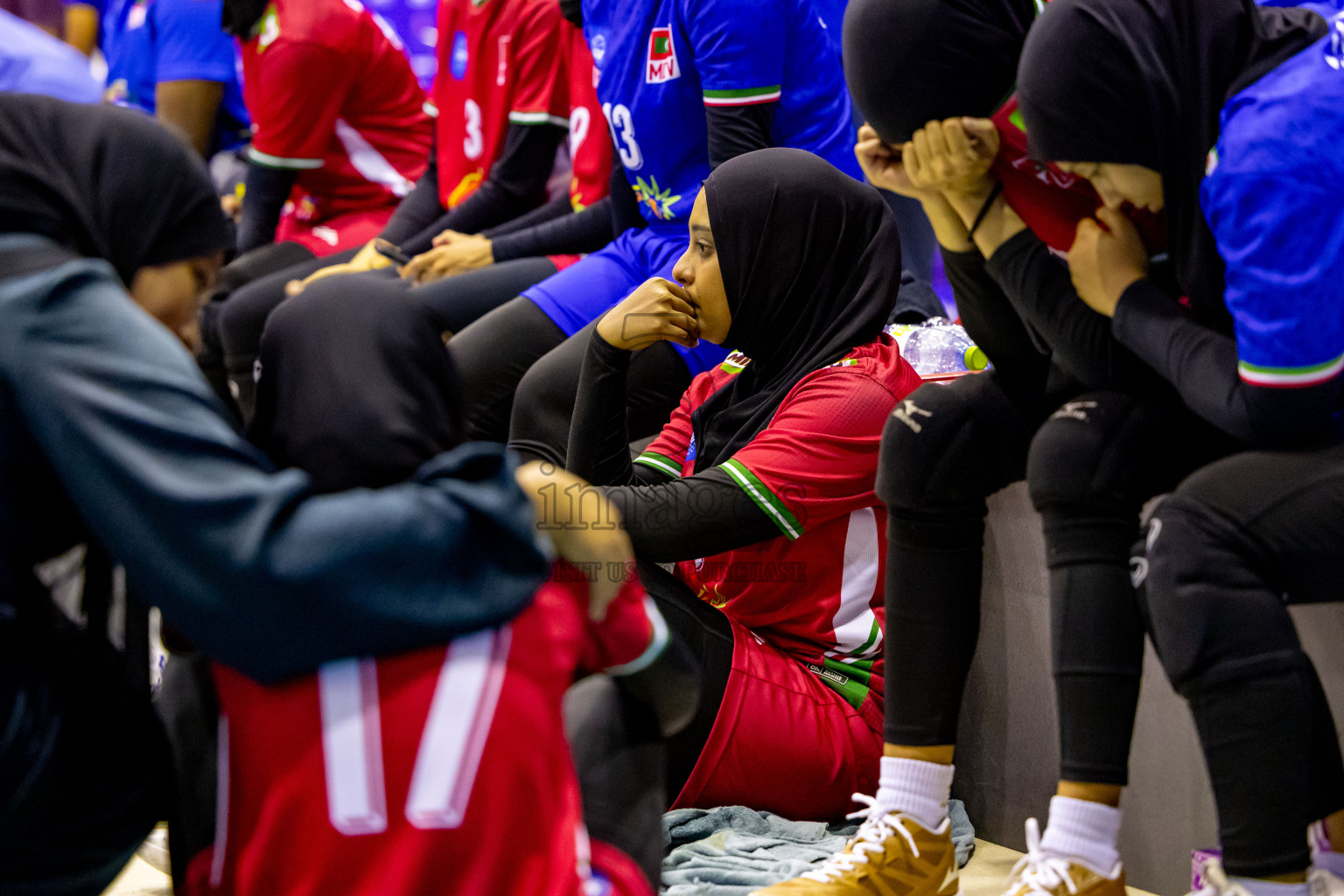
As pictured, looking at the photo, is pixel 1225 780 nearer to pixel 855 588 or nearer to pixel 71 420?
→ pixel 855 588

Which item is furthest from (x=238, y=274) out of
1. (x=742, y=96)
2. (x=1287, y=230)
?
(x=1287, y=230)

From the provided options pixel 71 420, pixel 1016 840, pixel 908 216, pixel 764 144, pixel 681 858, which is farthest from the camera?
pixel 908 216

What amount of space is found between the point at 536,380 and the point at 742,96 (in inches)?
24.4

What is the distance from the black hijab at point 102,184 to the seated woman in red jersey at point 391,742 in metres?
0.14

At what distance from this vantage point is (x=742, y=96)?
2184 mm

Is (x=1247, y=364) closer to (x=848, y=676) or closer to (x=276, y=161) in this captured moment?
(x=848, y=676)

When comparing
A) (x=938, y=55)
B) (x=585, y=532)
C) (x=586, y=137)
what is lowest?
(x=586, y=137)

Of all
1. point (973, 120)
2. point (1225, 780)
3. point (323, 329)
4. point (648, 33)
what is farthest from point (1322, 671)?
point (648, 33)

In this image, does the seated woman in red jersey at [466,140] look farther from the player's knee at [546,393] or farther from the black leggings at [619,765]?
the black leggings at [619,765]

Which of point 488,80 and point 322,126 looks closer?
point 488,80

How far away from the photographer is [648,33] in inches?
90.4

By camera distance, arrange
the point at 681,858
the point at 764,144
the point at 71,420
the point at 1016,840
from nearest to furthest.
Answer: the point at 71,420 → the point at 681,858 → the point at 1016,840 → the point at 764,144

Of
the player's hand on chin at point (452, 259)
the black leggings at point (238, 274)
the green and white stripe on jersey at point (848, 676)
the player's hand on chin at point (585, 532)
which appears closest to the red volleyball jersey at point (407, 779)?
the player's hand on chin at point (585, 532)

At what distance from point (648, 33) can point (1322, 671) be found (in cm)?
158
